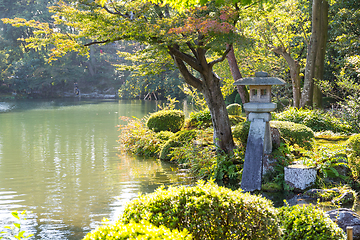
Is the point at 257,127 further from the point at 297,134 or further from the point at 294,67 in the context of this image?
the point at 294,67

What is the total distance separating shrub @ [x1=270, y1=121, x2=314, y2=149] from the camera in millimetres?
7754

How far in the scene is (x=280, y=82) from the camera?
22.1 ft

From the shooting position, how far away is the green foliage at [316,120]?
10.7m

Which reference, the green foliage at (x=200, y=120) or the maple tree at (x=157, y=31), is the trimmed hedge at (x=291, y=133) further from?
the green foliage at (x=200, y=120)

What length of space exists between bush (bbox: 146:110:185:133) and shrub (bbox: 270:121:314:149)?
4623 millimetres

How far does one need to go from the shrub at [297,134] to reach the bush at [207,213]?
526 cm

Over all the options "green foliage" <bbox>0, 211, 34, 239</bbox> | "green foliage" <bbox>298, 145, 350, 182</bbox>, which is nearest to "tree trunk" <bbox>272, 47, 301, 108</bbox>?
"green foliage" <bbox>298, 145, 350, 182</bbox>

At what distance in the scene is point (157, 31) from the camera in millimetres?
7156

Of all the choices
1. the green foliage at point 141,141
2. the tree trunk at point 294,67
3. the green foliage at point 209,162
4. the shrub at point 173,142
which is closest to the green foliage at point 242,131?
the green foliage at point 209,162

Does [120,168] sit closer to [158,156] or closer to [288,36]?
[158,156]

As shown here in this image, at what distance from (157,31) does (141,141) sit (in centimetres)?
508

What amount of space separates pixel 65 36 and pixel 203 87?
3671 millimetres

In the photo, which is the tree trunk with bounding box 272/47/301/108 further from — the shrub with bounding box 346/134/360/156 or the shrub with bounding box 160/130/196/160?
the shrub with bounding box 346/134/360/156

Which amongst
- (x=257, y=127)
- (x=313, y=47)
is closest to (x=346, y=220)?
(x=257, y=127)
